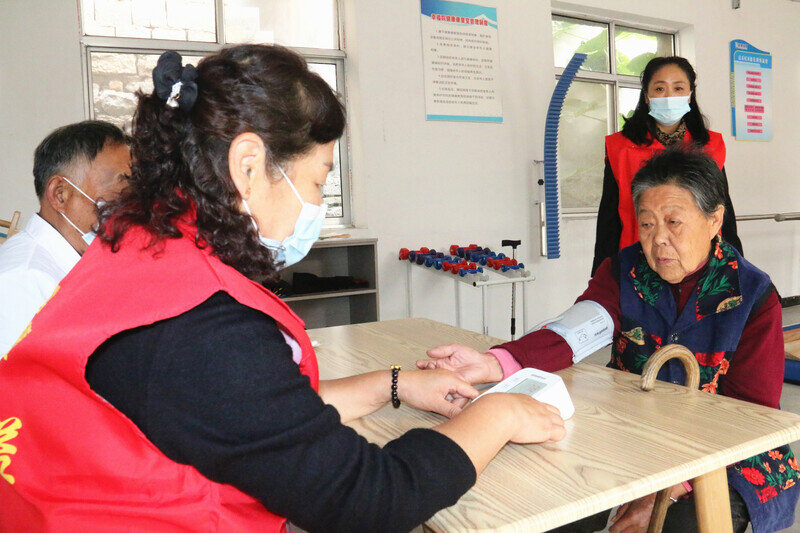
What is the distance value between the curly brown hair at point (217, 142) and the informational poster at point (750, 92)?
21.0 feet

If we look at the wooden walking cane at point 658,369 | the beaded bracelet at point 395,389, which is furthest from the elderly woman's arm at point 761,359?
the beaded bracelet at point 395,389

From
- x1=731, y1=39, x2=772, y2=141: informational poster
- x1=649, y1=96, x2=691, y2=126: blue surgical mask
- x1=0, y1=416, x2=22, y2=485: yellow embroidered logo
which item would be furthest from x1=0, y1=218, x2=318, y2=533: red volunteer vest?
x1=731, y1=39, x2=772, y2=141: informational poster

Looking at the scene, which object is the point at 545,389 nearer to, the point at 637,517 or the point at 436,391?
the point at 436,391

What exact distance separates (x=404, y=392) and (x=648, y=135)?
200 cm

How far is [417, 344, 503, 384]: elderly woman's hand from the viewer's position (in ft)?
4.35

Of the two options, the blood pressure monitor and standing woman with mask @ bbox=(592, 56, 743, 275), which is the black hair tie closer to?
the blood pressure monitor

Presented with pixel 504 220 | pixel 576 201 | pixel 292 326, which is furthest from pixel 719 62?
pixel 292 326

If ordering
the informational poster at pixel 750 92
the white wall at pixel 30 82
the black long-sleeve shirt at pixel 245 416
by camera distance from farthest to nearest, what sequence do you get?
the informational poster at pixel 750 92
the white wall at pixel 30 82
the black long-sleeve shirt at pixel 245 416

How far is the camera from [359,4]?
430cm

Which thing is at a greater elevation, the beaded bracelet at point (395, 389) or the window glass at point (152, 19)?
the window glass at point (152, 19)

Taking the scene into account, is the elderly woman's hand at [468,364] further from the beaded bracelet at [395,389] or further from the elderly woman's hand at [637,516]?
the elderly woman's hand at [637,516]

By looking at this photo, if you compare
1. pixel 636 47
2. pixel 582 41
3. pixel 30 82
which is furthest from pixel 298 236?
pixel 636 47

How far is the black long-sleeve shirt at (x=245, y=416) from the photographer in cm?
63

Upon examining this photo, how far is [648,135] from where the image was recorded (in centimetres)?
266
